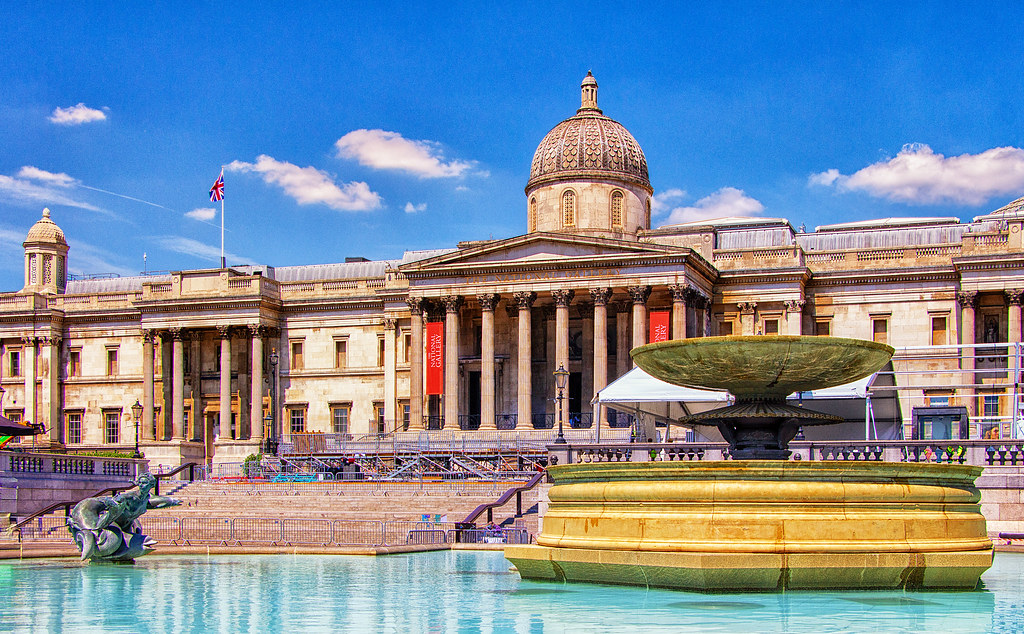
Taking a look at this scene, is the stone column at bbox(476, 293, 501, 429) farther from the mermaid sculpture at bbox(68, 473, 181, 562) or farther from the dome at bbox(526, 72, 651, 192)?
the mermaid sculpture at bbox(68, 473, 181, 562)

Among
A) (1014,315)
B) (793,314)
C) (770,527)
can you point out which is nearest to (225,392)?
(793,314)

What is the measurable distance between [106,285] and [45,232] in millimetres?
4421

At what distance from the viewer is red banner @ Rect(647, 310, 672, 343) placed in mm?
51750

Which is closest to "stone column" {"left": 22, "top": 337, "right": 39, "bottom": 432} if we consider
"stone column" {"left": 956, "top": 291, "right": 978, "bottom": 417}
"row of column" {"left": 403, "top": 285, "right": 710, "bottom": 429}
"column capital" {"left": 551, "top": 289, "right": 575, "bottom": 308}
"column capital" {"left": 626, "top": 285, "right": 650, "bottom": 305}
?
"row of column" {"left": 403, "top": 285, "right": 710, "bottom": 429}

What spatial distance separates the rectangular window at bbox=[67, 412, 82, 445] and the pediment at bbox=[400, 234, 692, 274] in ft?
76.4

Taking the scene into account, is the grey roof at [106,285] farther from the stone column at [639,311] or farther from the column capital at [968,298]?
the column capital at [968,298]

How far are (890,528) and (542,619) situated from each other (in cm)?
498

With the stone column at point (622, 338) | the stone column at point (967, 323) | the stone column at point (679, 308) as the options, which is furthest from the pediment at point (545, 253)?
the stone column at point (967, 323)

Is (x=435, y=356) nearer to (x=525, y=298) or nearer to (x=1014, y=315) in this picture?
(x=525, y=298)

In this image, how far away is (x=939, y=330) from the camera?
5491 centimetres

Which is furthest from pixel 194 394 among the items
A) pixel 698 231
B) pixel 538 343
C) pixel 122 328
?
pixel 698 231

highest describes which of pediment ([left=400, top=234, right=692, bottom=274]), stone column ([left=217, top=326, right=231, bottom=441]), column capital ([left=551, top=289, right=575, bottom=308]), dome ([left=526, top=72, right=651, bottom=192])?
dome ([left=526, top=72, right=651, bottom=192])

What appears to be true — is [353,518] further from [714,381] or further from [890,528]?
[890,528]

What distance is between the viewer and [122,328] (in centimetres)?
6688
